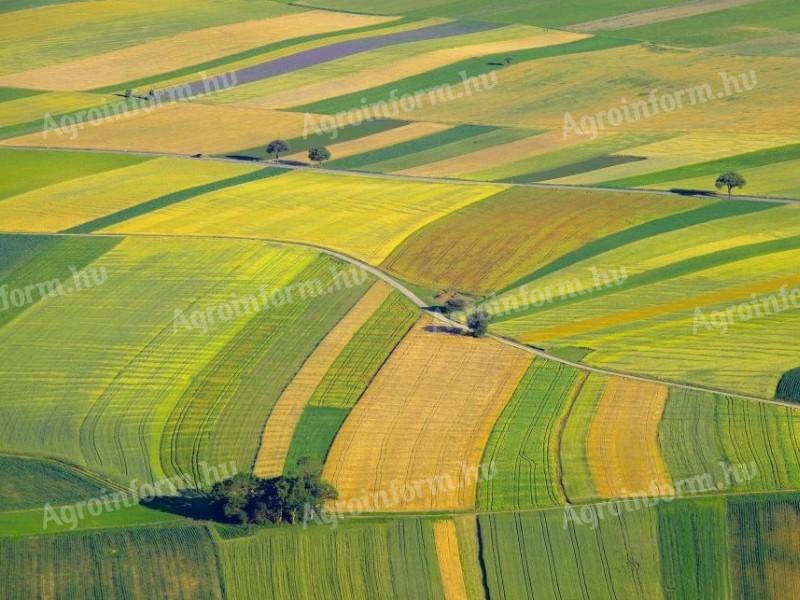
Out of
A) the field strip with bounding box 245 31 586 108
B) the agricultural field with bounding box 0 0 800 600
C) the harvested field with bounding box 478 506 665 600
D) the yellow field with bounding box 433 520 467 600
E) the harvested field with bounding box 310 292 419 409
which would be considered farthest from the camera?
the field strip with bounding box 245 31 586 108

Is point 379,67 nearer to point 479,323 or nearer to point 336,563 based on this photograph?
point 479,323

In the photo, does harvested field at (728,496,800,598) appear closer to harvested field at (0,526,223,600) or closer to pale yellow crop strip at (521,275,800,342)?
harvested field at (0,526,223,600)

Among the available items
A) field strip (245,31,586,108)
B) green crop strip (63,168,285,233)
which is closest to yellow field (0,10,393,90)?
field strip (245,31,586,108)

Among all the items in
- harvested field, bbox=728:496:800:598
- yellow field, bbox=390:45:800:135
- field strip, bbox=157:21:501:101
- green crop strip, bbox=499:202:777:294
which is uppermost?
field strip, bbox=157:21:501:101

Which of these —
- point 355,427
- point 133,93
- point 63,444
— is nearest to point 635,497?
point 355,427

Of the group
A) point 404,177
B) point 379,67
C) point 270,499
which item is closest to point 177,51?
point 379,67

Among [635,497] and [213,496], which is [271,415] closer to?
[213,496]

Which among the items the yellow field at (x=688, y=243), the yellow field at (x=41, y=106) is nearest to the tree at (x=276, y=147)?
the yellow field at (x=41, y=106)
